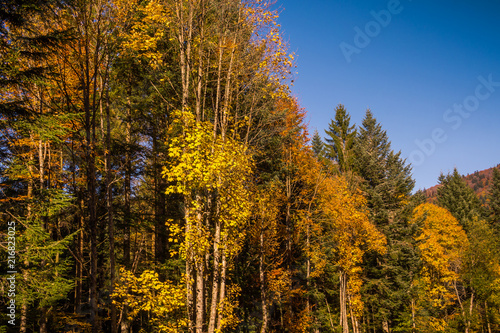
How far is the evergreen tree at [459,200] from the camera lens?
45753 millimetres

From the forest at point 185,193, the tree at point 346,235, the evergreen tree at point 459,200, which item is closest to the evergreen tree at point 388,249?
the forest at point 185,193

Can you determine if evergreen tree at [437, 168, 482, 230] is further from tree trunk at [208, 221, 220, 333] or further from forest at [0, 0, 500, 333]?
tree trunk at [208, 221, 220, 333]

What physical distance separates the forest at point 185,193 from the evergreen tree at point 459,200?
13475 millimetres

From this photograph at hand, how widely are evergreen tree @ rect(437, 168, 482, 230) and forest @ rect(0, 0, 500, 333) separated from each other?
13.5 meters

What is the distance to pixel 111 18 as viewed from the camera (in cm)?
937

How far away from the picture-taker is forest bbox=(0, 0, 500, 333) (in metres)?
7.63

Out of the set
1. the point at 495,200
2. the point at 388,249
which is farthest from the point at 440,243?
the point at 495,200

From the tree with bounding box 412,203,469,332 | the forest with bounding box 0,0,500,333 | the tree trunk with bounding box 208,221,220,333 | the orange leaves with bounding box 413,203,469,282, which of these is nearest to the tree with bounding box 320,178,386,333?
the forest with bounding box 0,0,500,333

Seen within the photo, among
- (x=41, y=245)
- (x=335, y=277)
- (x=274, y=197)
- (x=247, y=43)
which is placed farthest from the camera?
(x=335, y=277)

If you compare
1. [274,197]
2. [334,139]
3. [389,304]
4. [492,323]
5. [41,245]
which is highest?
[334,139]

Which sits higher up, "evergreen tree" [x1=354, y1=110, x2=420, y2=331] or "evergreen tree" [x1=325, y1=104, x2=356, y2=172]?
"evergreen tree" [x1=325, y1=104, x2=356, y2=172]

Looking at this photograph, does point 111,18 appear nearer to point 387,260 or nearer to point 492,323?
point 387,260

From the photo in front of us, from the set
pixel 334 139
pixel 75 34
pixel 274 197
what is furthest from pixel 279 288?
pixel 334 139

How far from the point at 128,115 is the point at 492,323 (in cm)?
4380
